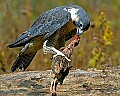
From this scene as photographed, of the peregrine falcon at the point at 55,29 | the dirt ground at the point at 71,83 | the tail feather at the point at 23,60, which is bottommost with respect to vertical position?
the dirt ground at the point at 71,83

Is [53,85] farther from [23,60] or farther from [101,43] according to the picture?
[101,43]

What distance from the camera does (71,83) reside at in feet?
17.4

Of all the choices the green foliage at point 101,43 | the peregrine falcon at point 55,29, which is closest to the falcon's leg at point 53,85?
the peregrine falcon at point 55,29

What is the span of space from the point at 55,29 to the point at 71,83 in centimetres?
58

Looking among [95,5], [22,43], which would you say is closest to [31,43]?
[22,43]

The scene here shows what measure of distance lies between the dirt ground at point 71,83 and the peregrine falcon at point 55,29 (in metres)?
0.29

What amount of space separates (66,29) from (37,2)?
4648 mm

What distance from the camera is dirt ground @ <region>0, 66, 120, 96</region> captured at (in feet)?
16.4

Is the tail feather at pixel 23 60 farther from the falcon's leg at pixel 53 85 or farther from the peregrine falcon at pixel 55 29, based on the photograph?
the falcon's leg at pixel 53 85

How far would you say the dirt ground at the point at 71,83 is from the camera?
5.00m

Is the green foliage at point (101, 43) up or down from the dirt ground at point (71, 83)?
up

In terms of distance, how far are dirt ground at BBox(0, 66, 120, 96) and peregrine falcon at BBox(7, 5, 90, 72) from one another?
0.29 m

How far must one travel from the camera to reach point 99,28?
6520 millimetres

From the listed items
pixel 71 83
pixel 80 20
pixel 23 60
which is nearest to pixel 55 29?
pixel 80 20
